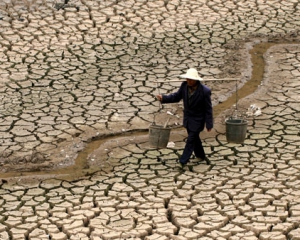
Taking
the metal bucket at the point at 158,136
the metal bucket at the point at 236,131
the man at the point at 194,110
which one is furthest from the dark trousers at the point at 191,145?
the metal bucket at the point at 236,131

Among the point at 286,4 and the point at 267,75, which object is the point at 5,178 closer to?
the point at 267,75

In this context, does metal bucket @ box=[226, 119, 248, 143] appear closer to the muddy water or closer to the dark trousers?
the dark trousers

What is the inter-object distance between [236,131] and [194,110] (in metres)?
0.71

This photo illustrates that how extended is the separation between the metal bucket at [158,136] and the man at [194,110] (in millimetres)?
341

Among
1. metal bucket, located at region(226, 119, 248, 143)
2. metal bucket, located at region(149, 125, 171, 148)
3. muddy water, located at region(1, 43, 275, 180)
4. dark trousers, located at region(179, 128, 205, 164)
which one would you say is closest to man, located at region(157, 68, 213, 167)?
dark trousers, located at region(179, 128, 205, 164)

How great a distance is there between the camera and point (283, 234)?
8.59 meters

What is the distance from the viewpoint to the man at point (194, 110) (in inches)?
393

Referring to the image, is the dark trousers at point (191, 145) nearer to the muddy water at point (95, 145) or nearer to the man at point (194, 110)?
the man at point (194, 110)

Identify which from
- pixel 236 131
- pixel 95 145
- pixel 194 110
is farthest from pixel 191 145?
pixel 95 145

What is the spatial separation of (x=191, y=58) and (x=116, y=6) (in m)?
2.65

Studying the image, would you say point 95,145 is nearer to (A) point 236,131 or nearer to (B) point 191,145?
(B) point 191,145

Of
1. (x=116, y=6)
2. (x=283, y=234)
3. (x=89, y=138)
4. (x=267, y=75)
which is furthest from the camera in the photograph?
(x=116, y=6)

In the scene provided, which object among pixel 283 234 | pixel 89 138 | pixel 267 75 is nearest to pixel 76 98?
pixel 89 138

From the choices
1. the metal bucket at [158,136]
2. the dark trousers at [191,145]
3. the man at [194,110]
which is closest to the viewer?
the man at [194,110]
